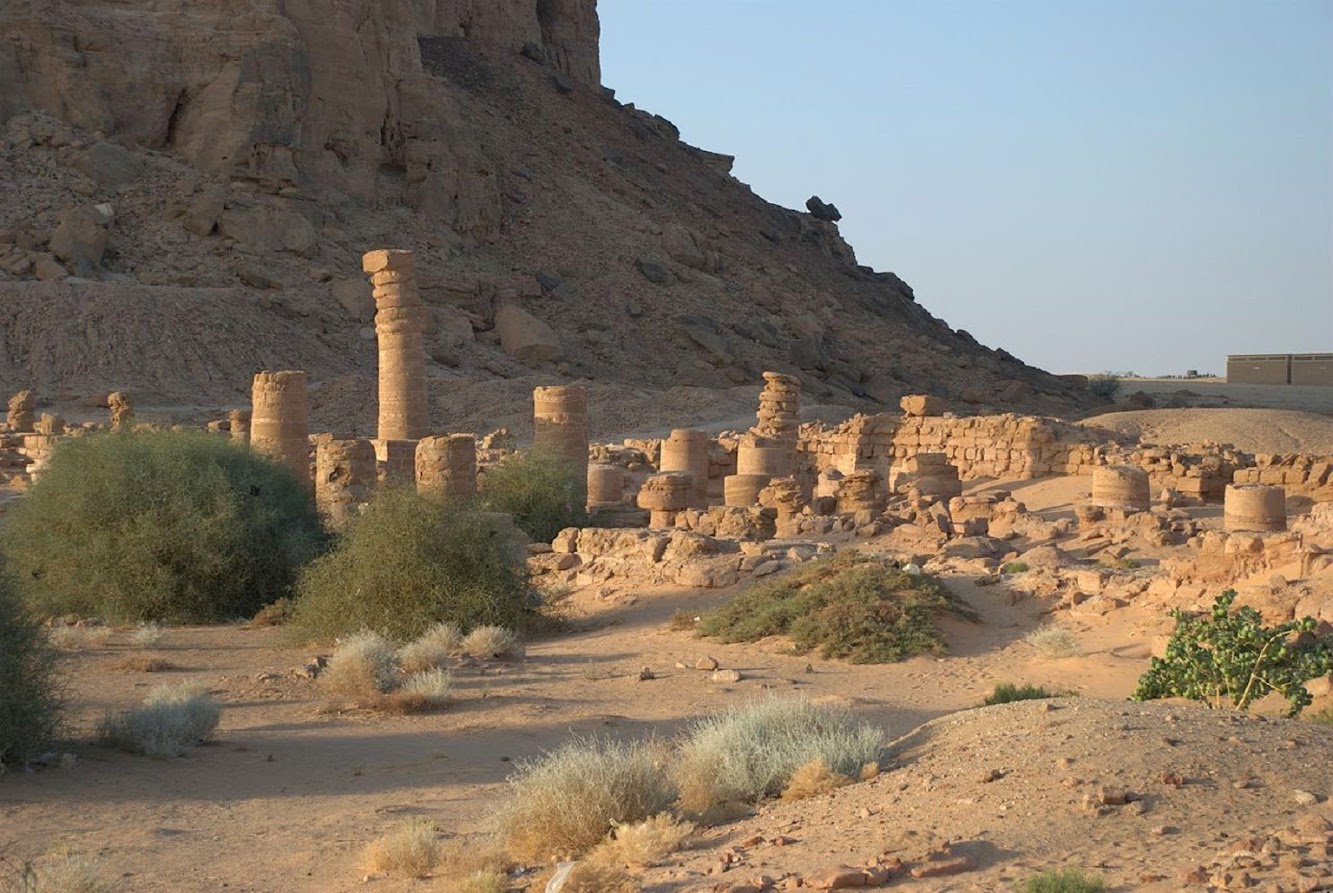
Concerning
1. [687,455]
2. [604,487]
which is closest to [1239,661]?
[604,487]

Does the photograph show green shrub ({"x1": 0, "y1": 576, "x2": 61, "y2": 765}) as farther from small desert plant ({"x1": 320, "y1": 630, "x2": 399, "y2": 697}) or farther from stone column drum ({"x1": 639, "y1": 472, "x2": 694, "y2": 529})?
stone column drum ({"x1": 639, "y1": 472, "x2": 694, "y2": 529})

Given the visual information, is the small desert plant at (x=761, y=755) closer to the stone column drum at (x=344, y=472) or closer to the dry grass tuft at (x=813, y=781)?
the dry grass tuft at (x=813, y=781)

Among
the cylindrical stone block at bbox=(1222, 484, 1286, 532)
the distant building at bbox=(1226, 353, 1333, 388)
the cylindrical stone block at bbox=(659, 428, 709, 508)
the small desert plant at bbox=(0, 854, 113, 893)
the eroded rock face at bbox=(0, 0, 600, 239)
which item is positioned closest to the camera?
the small desert plant at bbox=(0, 854, 113, 893)

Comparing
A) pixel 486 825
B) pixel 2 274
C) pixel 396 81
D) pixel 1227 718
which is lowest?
pixel 486 825

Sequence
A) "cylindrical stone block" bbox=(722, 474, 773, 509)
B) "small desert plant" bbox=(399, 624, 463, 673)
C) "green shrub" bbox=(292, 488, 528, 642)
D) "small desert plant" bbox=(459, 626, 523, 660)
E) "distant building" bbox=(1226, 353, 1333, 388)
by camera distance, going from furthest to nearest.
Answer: "distant building" bbox=(1226, 353, 1333, 388) < "cylindrical stone block" bbox=(722, 474, 773, 509) < "green shrub" bbox=(292, 488, 528, 642) < "small desert plant" bbox=(459, 626, 523, 660) < "small desert plant" bbox=(399, 624, 463, 673)

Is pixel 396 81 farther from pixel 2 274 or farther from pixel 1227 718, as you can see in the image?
pixel 1227 718

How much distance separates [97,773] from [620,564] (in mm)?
8188

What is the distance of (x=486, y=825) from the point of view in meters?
8.54

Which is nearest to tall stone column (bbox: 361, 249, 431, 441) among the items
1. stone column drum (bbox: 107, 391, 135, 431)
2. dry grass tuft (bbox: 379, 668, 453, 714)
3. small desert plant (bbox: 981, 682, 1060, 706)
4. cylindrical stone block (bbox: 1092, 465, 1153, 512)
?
stone column drum (bbox: 107, 391, 135, 431)

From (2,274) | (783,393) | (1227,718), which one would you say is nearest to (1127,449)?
(783,393)

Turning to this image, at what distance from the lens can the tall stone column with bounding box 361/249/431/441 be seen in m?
25.8

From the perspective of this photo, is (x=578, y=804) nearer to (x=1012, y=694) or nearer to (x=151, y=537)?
(x=1012, y=694)

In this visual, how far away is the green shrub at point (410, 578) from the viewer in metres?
15.1

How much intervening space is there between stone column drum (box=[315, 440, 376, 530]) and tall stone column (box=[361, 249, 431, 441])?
167 inches
